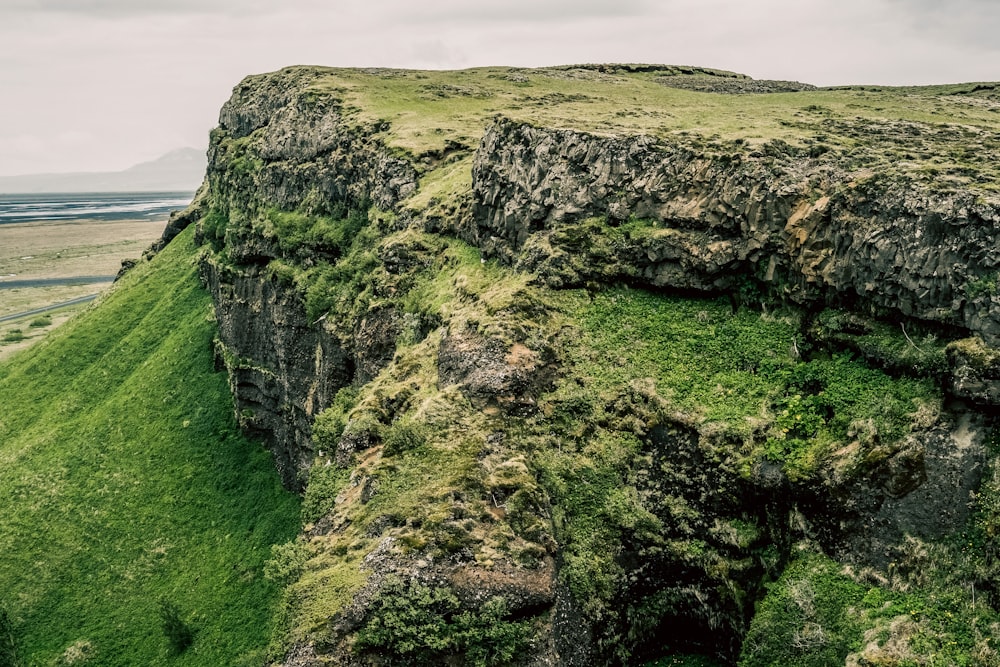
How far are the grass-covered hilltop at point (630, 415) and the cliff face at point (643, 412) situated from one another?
91mm

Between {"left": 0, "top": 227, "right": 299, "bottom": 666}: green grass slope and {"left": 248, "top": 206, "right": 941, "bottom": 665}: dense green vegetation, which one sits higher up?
{"left": 248, "top": 206, "right": 941, "bottom": 665}: dense green vegetation

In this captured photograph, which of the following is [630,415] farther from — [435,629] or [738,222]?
[435,629]

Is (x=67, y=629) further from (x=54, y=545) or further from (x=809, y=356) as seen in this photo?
(x=809, y=356)

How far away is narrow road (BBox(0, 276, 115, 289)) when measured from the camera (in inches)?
6344

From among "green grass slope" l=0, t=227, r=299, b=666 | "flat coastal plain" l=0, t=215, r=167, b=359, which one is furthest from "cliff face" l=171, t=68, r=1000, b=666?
"flat coastal plain" l=0, t=215, r=167, b=359

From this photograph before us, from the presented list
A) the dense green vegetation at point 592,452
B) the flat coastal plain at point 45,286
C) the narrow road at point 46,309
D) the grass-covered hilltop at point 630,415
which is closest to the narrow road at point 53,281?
the flat coastal plain at point 45,286

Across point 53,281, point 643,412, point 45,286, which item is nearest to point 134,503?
point 643,412

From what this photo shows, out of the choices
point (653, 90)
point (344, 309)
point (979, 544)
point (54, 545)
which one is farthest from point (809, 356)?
point (54, 545)

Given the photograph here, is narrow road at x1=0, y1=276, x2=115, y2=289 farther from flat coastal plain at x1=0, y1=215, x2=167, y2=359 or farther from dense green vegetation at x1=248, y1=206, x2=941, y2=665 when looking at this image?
dense green vegetation at x1=248, y1=206, x2=941, y2=665

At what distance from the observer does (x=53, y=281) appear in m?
165

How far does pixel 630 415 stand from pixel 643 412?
1.40ft

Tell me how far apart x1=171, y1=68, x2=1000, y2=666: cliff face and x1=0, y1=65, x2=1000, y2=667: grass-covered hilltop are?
0.09 meters

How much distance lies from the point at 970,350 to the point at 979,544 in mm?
4865

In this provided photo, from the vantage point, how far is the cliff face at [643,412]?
19.5 metres
